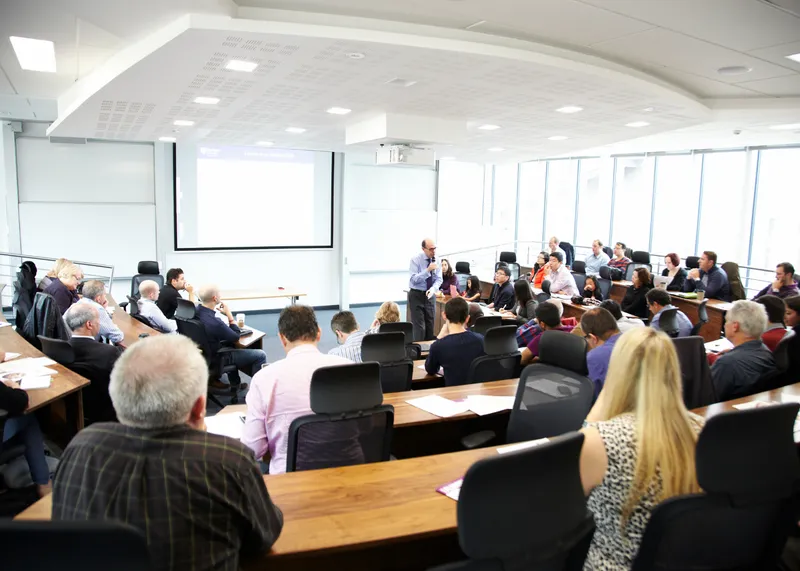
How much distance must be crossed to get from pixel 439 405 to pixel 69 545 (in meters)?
2.48

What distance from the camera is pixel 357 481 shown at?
2238 mm

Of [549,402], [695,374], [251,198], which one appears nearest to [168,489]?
[549,402]

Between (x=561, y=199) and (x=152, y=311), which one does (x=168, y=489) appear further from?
(x=561, y=199)

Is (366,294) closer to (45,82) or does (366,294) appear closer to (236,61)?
(45,82)

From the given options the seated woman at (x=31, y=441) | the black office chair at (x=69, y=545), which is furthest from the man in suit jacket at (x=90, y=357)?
the black office chair at (x=69, y=545)

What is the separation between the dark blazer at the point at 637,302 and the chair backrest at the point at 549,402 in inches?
215

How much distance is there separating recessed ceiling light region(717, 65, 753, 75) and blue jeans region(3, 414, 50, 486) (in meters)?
6.77

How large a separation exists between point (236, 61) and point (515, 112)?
347 centimetres

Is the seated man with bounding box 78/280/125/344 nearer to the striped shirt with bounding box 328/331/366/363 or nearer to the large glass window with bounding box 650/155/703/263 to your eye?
the striped shirt with bounding box 328/331/366/363

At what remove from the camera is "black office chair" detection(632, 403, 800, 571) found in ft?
5.93

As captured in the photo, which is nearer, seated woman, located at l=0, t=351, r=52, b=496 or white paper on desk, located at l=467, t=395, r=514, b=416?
white paper on desk, located at l=467, t=395, r=514, b=416

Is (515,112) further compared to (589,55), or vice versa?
(515,112)

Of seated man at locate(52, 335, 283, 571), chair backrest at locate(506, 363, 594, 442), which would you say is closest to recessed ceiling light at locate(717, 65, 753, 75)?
chair backrest at locate(506, 363, 594, 442)

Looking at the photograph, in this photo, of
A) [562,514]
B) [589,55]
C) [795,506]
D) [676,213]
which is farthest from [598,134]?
[562,514]
